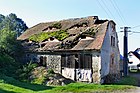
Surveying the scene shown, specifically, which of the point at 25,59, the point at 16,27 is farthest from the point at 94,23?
the point at 16,27

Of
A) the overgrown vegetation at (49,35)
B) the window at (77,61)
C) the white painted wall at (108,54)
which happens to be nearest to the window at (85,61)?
the window at (77,61)

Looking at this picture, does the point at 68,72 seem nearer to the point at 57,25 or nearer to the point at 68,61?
the point at 68,61

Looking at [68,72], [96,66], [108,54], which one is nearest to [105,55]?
[108,54]

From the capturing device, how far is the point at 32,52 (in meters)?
36.2

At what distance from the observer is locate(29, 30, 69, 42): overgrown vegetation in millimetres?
36000

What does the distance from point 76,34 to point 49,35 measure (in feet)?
15.1

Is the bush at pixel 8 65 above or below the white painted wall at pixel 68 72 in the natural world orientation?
above

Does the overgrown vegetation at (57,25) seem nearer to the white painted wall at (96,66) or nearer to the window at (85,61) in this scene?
the window at (85,61)

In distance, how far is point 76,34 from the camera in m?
34.9

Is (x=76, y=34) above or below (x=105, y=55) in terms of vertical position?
above

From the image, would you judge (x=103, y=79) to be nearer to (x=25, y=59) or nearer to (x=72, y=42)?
(x=72, y=42)

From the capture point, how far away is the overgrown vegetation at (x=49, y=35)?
3600 centimetres

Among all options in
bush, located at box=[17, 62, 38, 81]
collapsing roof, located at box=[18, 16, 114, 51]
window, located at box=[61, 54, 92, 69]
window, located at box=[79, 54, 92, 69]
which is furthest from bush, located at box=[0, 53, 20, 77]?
window, located at box=[79, 54, 92, 69]

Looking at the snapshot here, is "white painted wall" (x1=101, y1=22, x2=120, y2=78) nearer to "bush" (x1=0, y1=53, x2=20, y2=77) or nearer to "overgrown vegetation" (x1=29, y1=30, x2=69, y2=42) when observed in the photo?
"overgrown vegetation" (x1=29, y1=30, x2=69, y2=42)
